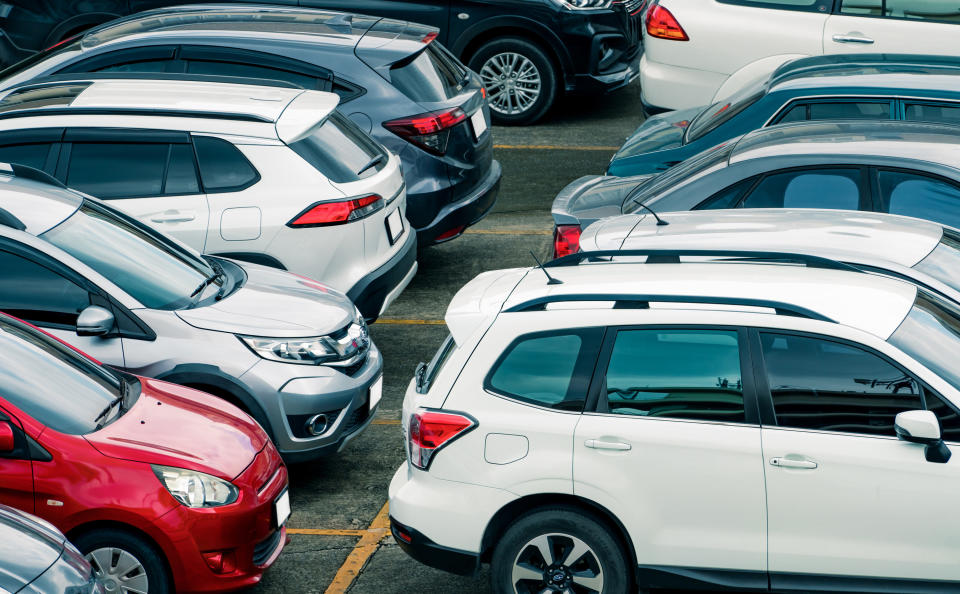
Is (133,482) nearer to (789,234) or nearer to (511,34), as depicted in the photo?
(789,234)

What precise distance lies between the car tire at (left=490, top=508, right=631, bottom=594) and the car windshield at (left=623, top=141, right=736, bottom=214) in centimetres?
300

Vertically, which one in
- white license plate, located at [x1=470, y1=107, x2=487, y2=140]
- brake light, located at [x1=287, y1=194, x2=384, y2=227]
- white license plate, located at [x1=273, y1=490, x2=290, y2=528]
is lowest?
white license plate, located at [x1=273, y1=490, x2=290, y2=528]

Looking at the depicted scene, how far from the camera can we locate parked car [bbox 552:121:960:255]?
304 inches

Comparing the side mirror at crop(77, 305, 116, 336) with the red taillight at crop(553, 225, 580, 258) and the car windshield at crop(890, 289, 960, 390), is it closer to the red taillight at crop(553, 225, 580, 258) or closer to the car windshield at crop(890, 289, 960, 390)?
the red taillight at crop(553, 225, 580, 258)

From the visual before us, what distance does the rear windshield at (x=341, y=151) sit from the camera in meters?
8.42

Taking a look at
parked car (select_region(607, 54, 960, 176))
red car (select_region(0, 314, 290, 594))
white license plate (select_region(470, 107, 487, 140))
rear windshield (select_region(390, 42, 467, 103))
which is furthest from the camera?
white license plate (select_region(470, 107, 487, 140))

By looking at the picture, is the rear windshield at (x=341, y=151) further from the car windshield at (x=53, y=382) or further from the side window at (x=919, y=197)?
the side window at (x=919, y=197)

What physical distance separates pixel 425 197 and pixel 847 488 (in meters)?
5.37

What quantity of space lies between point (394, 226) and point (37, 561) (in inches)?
181

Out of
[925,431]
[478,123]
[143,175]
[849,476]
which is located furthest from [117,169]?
[925,431]

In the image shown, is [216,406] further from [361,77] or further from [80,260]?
[361,77]

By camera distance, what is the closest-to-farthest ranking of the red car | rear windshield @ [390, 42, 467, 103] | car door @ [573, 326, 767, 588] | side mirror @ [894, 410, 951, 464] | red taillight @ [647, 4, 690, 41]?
side mirror @ [894, 410, 951, 464] → car door @ [573, 326, 767, 588] → the red car → rear windshield @ [390, 42, 467, 103] → red taillight @ [647, 4, 690, 41]

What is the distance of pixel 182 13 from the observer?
11062mm

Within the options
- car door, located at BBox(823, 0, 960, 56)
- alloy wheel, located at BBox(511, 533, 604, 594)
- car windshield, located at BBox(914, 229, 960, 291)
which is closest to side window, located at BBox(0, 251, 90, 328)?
alloy wheel, located at BBox(511, 533, 604, 594)
